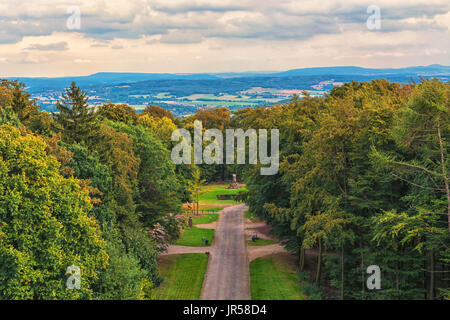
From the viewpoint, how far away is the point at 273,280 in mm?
34719

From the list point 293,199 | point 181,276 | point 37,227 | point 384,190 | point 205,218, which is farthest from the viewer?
point 205,218

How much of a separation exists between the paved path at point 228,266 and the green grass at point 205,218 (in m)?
1.88

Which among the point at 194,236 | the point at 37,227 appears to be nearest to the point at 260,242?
the point at 194,236

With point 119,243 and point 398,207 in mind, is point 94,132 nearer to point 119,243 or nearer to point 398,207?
point 119,243

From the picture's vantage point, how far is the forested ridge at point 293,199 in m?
21.0

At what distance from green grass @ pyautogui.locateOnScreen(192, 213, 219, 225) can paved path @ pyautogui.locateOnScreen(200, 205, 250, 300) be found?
1.88 metres

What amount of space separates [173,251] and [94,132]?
56.6ft

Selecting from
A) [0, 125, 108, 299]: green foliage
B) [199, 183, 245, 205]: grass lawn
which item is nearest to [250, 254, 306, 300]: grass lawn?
[0, 125, 108, 299]: green foliage

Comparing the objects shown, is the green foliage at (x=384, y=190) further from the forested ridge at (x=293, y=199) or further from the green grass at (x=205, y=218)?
the green grass at (x=205, y=218)

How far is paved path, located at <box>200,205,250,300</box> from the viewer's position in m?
31.7

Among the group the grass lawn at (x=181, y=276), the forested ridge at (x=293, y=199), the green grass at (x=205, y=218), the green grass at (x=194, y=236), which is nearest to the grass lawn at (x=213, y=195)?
the green grass at (x=205, y=218)

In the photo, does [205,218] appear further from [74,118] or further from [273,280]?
[74,118]

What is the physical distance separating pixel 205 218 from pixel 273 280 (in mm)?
27021
